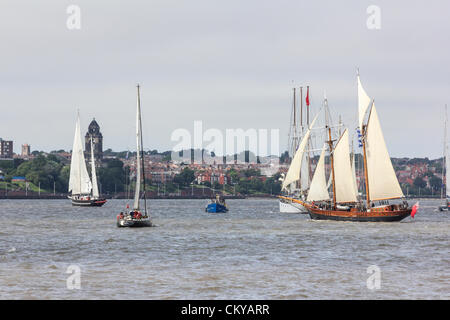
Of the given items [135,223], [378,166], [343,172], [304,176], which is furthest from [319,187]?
[304,176]

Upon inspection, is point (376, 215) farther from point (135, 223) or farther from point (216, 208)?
point (216, 208)

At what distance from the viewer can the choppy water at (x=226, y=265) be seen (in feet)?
120

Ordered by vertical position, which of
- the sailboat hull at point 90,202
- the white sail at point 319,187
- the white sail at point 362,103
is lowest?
the sailboat hull at point 90,202

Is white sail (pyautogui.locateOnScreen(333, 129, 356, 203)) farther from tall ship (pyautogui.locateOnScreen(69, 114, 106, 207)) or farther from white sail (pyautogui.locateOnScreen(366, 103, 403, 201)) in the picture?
tall ship (pyautogui.locateOnScreen(69, 114, 106, 207))

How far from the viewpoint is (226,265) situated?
158 ft

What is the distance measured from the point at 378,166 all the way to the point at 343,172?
Answer: 5742 mm

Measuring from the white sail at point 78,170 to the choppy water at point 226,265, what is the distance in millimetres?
110063

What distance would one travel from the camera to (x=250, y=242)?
68.4 metres

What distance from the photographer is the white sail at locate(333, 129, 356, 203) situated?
9456 centimetres

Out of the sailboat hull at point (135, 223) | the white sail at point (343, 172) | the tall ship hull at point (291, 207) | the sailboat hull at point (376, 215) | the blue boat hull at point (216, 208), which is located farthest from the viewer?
the blue boat hull at point (216, 208)

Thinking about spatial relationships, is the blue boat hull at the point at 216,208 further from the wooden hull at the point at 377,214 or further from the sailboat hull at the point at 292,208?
the wooden hull at the point at 377,214

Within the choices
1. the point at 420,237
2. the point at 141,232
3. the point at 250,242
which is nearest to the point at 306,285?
the point at 250,242

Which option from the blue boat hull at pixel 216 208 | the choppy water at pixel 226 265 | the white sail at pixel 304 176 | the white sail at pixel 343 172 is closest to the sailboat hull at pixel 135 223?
the choppy water at pixel 226 265
